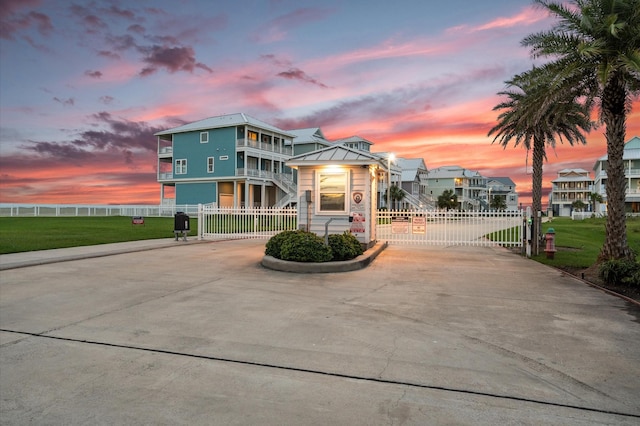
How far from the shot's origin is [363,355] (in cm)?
477

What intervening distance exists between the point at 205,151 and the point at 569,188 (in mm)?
89231

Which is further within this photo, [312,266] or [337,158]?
[337,158]

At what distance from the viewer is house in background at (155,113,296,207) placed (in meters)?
45.1

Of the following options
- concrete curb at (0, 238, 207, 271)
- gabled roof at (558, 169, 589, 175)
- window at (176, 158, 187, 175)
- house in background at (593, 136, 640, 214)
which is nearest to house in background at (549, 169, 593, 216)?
gabled roof at (558, 169, 589, 175)

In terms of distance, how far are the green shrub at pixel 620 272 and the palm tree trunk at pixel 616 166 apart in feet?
7.02

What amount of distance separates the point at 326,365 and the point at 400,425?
1.32 metres

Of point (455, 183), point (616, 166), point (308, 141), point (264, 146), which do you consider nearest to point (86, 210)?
point (264, 146)

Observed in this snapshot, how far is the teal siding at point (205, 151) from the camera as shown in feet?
149

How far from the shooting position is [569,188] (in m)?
99.9

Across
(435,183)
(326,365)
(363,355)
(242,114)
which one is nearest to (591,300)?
(363,355)

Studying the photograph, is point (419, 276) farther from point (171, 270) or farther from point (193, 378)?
point (193, 378)

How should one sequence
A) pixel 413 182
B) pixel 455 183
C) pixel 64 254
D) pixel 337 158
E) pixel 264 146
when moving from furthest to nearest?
pixel 455 183, pixel 413 182, pixel 264 146, pixel 337 158, pixel 64 254

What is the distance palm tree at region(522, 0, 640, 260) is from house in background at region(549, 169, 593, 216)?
98727mm

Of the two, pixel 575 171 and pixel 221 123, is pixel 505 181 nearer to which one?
pixel 575 171
